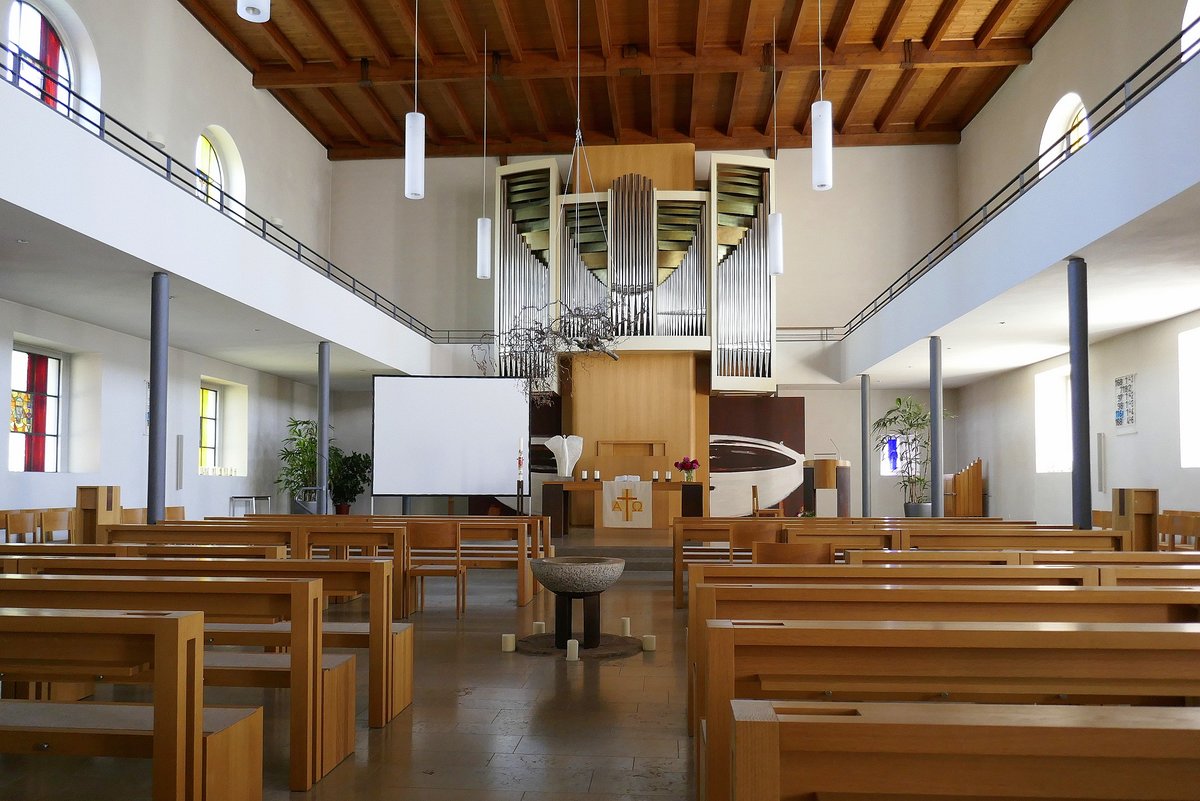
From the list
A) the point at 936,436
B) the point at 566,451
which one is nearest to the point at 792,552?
the point at 936,436

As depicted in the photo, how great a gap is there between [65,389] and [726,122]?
36.8 ft

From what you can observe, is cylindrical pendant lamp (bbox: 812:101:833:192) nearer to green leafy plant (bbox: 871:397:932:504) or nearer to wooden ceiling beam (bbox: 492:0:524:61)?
wooden ceiling beam (bbox: 492:0:524:61)

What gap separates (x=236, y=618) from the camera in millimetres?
3209

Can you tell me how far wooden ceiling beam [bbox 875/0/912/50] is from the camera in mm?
12398

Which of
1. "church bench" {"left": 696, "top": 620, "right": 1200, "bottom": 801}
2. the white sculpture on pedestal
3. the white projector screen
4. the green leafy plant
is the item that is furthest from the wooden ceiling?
"church bench" {"left": 696, "top": 620, "right": 1200, "bottom": 801}

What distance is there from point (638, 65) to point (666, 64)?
16.0 inches

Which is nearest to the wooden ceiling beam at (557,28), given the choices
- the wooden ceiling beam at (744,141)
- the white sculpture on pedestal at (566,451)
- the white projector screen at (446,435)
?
the wooden ceiling beam at (744,141)

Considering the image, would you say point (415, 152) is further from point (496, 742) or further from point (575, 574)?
point (496, 742)

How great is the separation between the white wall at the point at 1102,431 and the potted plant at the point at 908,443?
1.04m

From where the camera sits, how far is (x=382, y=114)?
15.8 metres

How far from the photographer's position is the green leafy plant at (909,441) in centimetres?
1500

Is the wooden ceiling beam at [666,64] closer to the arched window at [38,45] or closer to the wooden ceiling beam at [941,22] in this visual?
the wooden ceiling beam at [941,22]

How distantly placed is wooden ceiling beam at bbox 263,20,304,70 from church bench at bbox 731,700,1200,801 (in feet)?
44.0

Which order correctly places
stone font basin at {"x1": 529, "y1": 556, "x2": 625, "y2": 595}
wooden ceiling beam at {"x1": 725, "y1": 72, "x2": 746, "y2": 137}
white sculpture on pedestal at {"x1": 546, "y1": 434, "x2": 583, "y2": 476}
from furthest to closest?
wooden ceiling beam at {"x1": 725, "y1": 72, "x2": 746, "y2": 137} → white sculpture on pedestal at {"x1": 546, "y1": 434, "x2": 583, "y2": 476} → stone font basin at {"x1": 529, "y1": 556, "x2": 625, "y2": 595}
